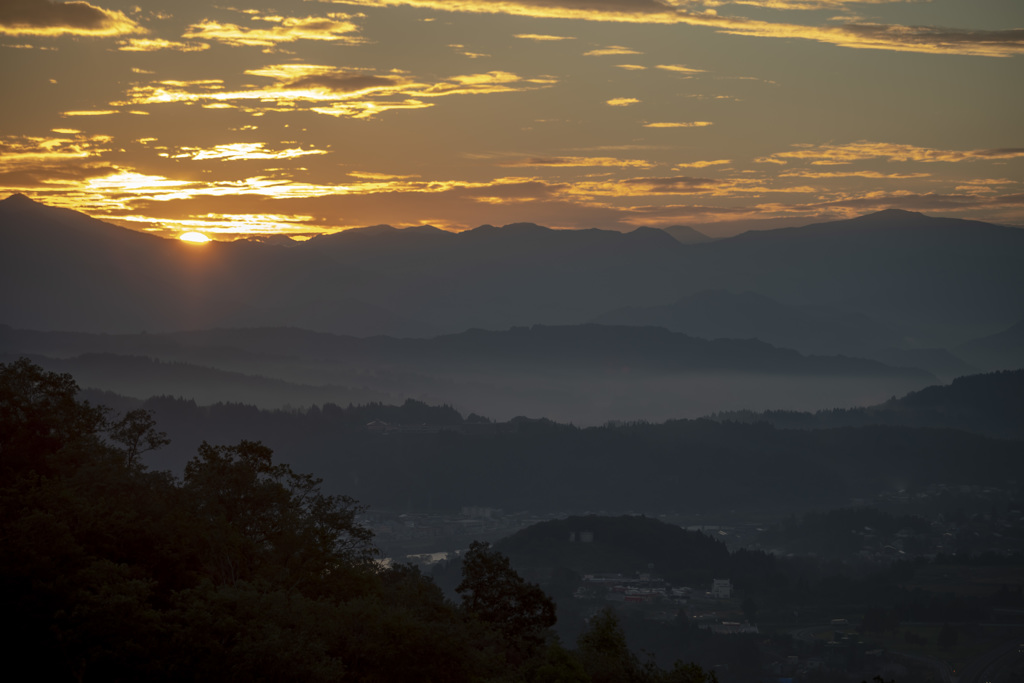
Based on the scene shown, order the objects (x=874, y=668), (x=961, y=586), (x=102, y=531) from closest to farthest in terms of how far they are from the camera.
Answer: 1. (x=102, y=531)
2. (x=874, y=668)
3. (x=961, y=586)

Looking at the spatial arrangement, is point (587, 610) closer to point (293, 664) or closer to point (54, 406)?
point (54, 406)

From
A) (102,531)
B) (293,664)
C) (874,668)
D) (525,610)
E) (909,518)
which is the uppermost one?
(102,531)

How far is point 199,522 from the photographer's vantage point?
41.8 metres

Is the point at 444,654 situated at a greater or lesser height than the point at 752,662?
greater

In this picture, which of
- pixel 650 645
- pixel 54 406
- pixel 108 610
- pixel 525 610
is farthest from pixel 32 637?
pixel 650 645

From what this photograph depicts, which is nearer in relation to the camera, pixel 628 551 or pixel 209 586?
pixel 209 586

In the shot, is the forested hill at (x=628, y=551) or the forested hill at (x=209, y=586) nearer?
the forested hill at (x=209, y=586)

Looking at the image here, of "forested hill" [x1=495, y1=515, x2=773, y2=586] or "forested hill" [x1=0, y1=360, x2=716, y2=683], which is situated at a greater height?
"forested hill" [x1=0, y1=360, x2=716, y2=683]

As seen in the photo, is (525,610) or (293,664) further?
(525,610)

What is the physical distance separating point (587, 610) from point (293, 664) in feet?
298

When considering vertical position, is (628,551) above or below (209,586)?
below

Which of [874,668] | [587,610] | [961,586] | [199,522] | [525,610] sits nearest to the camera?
[199,522]

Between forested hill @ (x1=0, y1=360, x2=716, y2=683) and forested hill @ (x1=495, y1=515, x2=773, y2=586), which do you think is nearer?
forested hill @ (x1=0, y1=360, x2=716, y2=683)

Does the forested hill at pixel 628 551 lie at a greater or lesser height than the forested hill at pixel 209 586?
lesser
